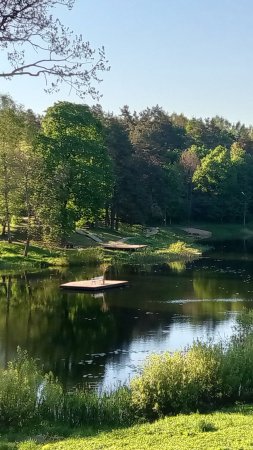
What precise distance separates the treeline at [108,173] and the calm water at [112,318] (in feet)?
31.6

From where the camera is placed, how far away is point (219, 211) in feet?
326

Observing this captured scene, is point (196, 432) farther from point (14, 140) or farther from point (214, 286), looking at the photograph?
point (14, 140)

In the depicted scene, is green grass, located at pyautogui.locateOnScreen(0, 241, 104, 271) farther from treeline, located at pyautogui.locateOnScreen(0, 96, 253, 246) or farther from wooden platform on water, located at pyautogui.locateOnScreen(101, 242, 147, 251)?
wooden platform on water, located at pyautogui.locateOnScreen(101, 242, 147, 251)

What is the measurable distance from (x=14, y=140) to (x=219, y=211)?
180 feet

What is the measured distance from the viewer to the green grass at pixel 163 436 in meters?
11.5

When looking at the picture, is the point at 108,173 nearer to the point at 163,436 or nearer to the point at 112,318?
the point at 112,318

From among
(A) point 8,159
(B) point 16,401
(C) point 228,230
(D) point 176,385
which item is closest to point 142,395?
(D) point 176,385

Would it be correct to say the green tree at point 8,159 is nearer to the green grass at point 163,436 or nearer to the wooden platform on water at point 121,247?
the wooden platform on water at point 121,247

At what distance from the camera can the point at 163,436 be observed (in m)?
12.4

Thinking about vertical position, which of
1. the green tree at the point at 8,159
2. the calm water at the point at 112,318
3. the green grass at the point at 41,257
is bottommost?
the calm water at the point at 112,318

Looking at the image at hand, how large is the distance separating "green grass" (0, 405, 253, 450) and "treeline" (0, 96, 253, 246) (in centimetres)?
3673

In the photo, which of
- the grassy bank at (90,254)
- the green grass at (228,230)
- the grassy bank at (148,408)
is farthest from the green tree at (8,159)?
the green grass at (228,230)

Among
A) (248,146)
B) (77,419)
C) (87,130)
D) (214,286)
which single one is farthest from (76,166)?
(248,146)

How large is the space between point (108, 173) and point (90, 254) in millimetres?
12322
